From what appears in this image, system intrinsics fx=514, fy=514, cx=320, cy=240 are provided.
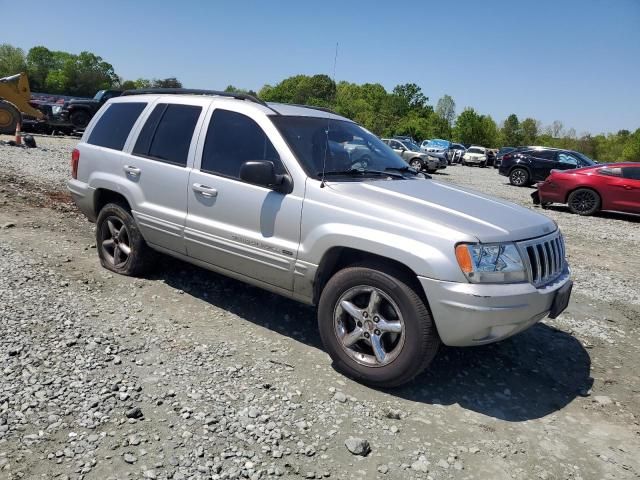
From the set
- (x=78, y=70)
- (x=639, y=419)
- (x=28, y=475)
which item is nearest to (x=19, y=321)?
(x=28, y=475)

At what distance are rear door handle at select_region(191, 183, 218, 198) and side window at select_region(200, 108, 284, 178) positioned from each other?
5.6 inches

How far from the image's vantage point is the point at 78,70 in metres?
102

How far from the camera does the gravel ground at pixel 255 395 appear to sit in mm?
2729

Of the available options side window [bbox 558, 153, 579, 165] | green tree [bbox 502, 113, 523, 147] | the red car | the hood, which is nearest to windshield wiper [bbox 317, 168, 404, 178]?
the hood

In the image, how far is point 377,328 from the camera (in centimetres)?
346

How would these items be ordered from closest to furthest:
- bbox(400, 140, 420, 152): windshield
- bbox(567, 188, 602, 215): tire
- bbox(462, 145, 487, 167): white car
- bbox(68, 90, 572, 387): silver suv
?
bbox(68, 90, 572, 387): silver suv, bbox(567, 188, 602, 215): tire, bbox(400, 140, 420, 152): windshield, bbox(462, 145, 487, 167): white car

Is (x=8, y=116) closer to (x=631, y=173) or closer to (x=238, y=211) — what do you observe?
(x=238, y=211)

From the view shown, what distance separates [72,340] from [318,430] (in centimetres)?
204

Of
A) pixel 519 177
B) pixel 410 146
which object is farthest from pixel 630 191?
pixel 410 146

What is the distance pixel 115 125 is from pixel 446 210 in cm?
362

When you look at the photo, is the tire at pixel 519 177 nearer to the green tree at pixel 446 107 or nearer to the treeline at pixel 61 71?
the treeline at pixel 61 71

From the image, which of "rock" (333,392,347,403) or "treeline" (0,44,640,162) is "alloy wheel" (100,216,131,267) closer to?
"rock" (333,392,347,403)

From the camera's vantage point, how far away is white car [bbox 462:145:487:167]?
39344mm

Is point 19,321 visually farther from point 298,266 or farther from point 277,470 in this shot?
point 277,470
